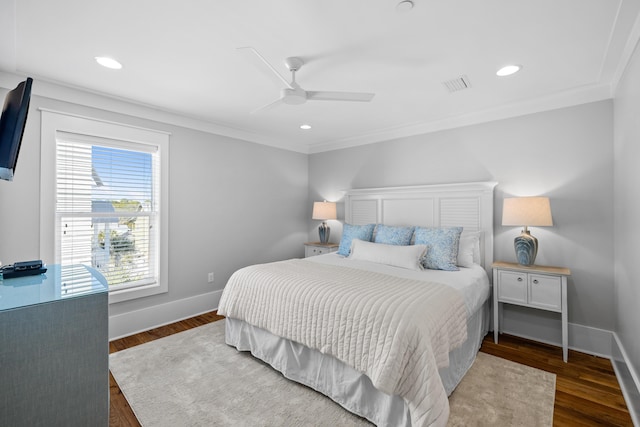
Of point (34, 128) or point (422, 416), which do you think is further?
point (34, 128)

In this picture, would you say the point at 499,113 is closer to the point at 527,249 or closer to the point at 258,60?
the point at 527,249

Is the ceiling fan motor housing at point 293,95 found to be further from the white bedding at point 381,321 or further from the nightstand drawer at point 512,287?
the nightstand drawer at point 512,287

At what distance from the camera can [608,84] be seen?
2.62m

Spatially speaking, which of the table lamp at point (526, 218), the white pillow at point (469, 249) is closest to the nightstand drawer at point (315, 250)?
the white pillow at point (469, 249)

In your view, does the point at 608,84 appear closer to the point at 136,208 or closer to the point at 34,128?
the point at 136,208

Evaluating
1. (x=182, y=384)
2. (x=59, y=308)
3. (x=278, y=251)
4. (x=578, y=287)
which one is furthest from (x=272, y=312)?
(x=578, y=287)

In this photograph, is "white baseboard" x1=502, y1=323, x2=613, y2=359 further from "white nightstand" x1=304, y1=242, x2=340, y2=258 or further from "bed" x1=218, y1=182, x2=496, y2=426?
"white nightstand" x1=304, y1=242, x2=340, y2=258

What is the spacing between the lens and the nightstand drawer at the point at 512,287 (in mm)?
2770

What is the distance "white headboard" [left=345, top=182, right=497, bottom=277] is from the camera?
10.7 ft

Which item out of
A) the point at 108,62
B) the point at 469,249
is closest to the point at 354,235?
the point at 469,249

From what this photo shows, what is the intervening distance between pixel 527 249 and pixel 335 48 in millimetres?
2544

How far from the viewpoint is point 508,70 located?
240cm

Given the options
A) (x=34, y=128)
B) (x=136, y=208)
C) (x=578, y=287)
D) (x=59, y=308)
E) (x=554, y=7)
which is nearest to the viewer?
(x=59, y=308)

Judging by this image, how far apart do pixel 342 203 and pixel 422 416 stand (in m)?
3.42
